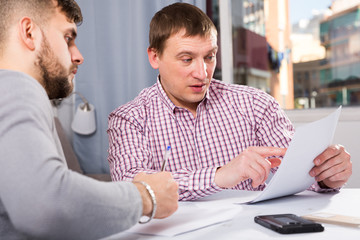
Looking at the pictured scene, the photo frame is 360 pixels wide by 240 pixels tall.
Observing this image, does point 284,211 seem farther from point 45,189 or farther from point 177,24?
point 177,24

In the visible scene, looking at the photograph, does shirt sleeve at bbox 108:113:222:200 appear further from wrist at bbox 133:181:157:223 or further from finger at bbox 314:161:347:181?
wrist at bbox 133:181:157:223

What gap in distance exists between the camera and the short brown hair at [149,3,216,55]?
4.94 feet

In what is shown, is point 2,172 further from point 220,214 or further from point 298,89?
point 298,89

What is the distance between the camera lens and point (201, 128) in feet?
5.08

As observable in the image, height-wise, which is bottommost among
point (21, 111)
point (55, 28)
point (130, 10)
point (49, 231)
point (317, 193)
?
point (317, 193)

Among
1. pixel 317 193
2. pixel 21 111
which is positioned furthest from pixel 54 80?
pixel 317 193

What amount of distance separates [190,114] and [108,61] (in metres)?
1.13

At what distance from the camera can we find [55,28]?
867 mm

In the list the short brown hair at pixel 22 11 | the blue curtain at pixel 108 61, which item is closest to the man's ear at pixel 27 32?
the short brown hair at pixel 22 11

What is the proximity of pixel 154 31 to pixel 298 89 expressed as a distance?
1.38m

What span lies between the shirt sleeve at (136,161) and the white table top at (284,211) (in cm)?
11

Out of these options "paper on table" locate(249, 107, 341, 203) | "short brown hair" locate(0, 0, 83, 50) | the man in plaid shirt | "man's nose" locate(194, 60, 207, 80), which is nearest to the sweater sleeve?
"short brown hair" locate(0, 0, 83, 50)

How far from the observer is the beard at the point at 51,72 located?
830 mm

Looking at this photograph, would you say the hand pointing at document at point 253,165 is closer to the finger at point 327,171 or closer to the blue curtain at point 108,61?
the finger at point 327,171
